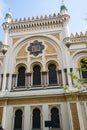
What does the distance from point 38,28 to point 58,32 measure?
2.36m

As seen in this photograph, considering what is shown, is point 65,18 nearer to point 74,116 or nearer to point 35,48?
point 35,48

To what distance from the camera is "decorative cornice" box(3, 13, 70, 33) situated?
1830 cm

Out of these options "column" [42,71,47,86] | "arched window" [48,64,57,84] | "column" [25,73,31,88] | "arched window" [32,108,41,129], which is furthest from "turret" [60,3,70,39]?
"arched window" [32,108,41,129]

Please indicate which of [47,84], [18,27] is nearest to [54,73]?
[47,84]

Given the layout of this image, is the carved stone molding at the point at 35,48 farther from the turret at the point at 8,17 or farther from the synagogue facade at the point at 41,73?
the turret at the point at 8,17

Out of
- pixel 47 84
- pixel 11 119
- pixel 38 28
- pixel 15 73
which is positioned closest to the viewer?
pixel 11 119

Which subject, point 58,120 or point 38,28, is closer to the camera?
point 58,120

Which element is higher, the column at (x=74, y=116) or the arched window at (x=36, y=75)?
the arched window at (x=36, y=75)

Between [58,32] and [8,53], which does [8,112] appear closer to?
[8,53]

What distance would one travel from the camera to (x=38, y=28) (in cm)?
1852

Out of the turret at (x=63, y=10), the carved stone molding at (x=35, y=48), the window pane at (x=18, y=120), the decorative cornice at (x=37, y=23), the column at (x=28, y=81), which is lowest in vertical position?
the window pane at (x=18, y=120)

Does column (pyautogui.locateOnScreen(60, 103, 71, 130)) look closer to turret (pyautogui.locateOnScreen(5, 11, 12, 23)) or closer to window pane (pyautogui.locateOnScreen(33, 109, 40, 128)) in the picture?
window pane (pyautogui.locateOnScreen(33, 109, 40, 128))

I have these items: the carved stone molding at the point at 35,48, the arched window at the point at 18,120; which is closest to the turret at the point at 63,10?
the carved stone molding at the point at 35,48

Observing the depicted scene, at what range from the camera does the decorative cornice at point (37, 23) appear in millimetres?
18297
